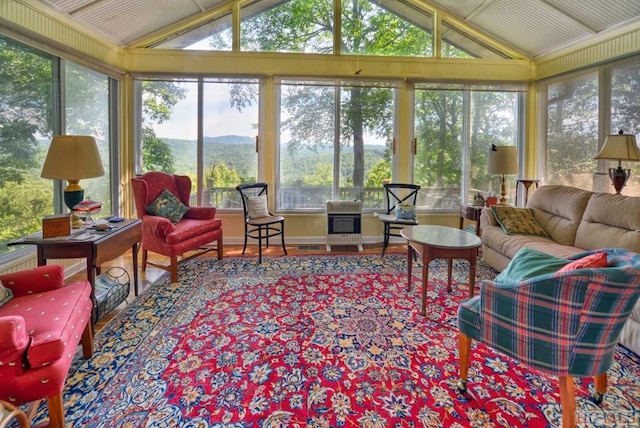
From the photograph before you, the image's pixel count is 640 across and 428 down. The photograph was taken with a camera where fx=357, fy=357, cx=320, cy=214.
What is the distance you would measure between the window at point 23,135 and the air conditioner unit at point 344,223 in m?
3.15

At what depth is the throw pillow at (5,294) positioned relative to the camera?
190 cm

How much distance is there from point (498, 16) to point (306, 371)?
16.4ft

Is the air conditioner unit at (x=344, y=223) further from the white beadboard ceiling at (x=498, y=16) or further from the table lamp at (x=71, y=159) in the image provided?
the white beadboard ceiling at (x=498, y=16)

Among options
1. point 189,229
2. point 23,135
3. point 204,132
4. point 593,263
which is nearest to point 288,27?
point 204,132

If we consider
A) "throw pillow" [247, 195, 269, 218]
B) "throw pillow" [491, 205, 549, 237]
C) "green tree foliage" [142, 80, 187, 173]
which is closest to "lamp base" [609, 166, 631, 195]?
"throw pillow" [491, 205, 549, 237]

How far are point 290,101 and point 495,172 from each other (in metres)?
2.90

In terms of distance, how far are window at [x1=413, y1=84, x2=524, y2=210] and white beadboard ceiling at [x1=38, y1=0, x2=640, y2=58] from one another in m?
0.77

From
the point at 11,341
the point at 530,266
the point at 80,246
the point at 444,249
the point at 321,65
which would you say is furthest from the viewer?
the point at 321,65

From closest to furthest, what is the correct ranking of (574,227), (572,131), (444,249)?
(444,249) → (574,227) → (572,131)

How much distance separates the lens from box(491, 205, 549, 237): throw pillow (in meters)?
3.72

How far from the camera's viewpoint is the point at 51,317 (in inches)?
67.3

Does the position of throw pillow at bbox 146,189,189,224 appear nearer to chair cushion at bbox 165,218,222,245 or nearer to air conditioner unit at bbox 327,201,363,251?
chair cushion at bbox 165,218,222,245

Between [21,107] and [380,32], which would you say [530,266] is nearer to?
[21,107]

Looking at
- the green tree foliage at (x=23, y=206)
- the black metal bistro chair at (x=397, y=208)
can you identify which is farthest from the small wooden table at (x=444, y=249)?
the green tree foliage at (x=23, y=206)
